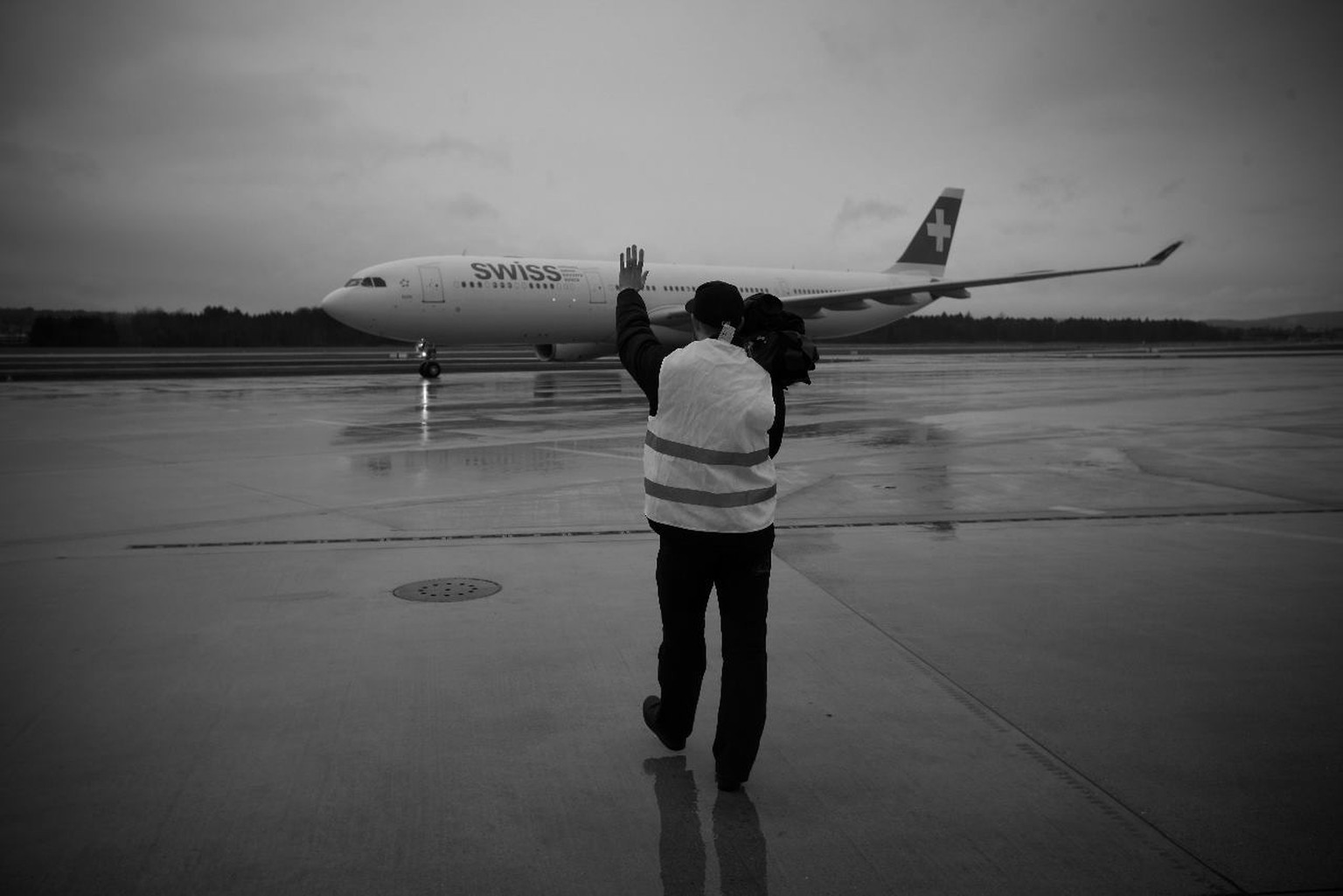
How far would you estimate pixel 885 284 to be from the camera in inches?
1465

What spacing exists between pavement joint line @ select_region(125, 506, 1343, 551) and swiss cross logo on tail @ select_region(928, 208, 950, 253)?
1408 inches

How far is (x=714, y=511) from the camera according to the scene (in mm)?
3246

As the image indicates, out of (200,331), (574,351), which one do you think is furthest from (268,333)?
(574,351)

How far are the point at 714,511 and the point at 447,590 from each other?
2534 millimetres

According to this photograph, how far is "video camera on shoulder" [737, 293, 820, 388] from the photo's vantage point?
3281mm

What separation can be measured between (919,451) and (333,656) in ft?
27.9

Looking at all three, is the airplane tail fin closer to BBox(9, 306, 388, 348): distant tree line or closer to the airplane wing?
the airplane wing

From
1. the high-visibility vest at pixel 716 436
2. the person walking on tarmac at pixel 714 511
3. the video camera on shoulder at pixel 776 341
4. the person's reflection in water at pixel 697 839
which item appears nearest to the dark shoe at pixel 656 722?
the person walking on tarmac at pixel 714 511

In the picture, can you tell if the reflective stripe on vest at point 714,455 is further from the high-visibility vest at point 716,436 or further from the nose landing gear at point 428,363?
the nose landing gear at point 428,363

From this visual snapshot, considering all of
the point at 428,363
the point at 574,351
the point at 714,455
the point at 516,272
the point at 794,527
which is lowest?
the point at 794,527

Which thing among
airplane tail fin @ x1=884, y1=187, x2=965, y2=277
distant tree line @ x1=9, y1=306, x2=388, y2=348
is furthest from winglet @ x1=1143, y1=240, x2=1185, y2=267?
distant tree line @ x1=9, y1=306, x2=388, y2=348

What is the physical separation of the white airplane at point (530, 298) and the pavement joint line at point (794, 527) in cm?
1540

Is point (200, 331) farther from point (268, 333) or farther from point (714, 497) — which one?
point (714, 497)

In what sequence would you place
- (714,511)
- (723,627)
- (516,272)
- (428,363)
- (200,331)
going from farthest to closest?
(200,331) < (516,272) < (428,363) < (723,627) < (714,511)
